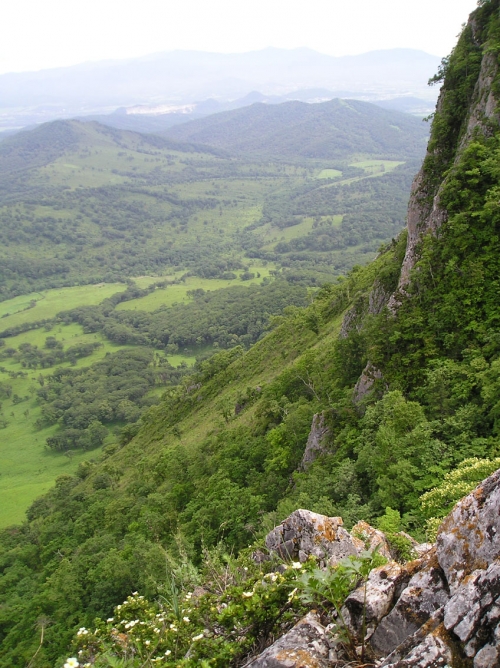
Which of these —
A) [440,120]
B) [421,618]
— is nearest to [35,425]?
[440,120]

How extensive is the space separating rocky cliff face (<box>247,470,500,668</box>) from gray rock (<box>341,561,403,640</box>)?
0.05 feet

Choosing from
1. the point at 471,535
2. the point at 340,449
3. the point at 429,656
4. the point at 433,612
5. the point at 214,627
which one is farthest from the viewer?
the point at 340,449

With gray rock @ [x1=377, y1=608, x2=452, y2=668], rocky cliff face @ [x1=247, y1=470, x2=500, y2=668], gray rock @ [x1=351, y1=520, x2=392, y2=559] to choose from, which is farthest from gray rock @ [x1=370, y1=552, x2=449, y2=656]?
gray rock @ [x1=351, y1=520, x2=392, y2=559]

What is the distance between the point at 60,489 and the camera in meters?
90.6

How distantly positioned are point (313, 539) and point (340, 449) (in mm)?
14953

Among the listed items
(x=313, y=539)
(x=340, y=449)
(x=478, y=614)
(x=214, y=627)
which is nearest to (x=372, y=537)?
(x=313, y=539)

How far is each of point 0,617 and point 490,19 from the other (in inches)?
2770

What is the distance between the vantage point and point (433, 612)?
8039mm

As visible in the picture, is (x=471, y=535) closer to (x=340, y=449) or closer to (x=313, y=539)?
(x=313, y=539)

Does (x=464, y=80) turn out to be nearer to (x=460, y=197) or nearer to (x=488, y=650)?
(x=460, y=197)

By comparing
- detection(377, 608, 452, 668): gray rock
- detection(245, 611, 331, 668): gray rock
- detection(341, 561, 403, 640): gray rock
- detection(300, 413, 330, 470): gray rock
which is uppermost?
detection(377, 608, 452, 668): gray rock

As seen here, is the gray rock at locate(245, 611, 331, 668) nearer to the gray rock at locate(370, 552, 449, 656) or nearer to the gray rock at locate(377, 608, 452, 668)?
the gray rock at locate(370, 552, 449, 656)

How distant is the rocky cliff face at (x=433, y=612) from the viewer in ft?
22.1

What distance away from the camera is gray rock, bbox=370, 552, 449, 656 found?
8.12 meters
